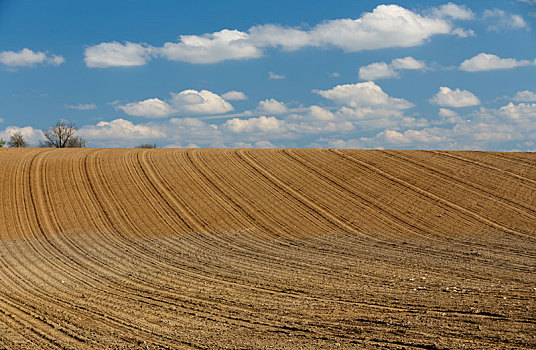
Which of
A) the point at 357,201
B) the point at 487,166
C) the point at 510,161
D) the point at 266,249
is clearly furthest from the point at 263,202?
the point at 510,161

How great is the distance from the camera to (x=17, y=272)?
687 inches

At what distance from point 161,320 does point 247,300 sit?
2.25 meters

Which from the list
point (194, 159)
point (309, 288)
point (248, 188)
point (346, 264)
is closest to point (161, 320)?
point (309, 288)

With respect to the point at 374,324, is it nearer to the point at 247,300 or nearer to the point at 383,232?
the point at 247,300

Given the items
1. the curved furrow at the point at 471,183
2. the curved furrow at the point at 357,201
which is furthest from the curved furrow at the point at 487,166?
the curved furrow at the point at 357,201

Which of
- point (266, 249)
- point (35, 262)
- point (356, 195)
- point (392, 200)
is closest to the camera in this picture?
point (35, 262)

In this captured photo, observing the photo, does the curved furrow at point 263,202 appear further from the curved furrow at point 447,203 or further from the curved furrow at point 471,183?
the curved furrow at point 471,183

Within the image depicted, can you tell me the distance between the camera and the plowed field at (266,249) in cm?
1064

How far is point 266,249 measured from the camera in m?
19.8

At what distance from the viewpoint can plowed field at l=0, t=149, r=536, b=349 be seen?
34.9ft

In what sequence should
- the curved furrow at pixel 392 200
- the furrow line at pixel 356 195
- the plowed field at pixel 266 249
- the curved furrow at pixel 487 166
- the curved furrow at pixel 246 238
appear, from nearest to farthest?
the plowed field at pixel 266 249 → the curved furrow at pixel 246 238 → the furrow line at pixel 356 195 → the curved furrow at pixel 392 200 → the curved furrow at pixel 487 166

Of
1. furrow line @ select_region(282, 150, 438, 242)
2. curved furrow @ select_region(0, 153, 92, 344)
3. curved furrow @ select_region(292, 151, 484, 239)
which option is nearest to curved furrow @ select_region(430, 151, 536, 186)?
curved furrow @ select_region(292, 151, 484, 239)

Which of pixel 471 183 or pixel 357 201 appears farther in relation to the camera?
pixel 471 183

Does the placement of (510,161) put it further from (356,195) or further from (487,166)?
(356,195)
